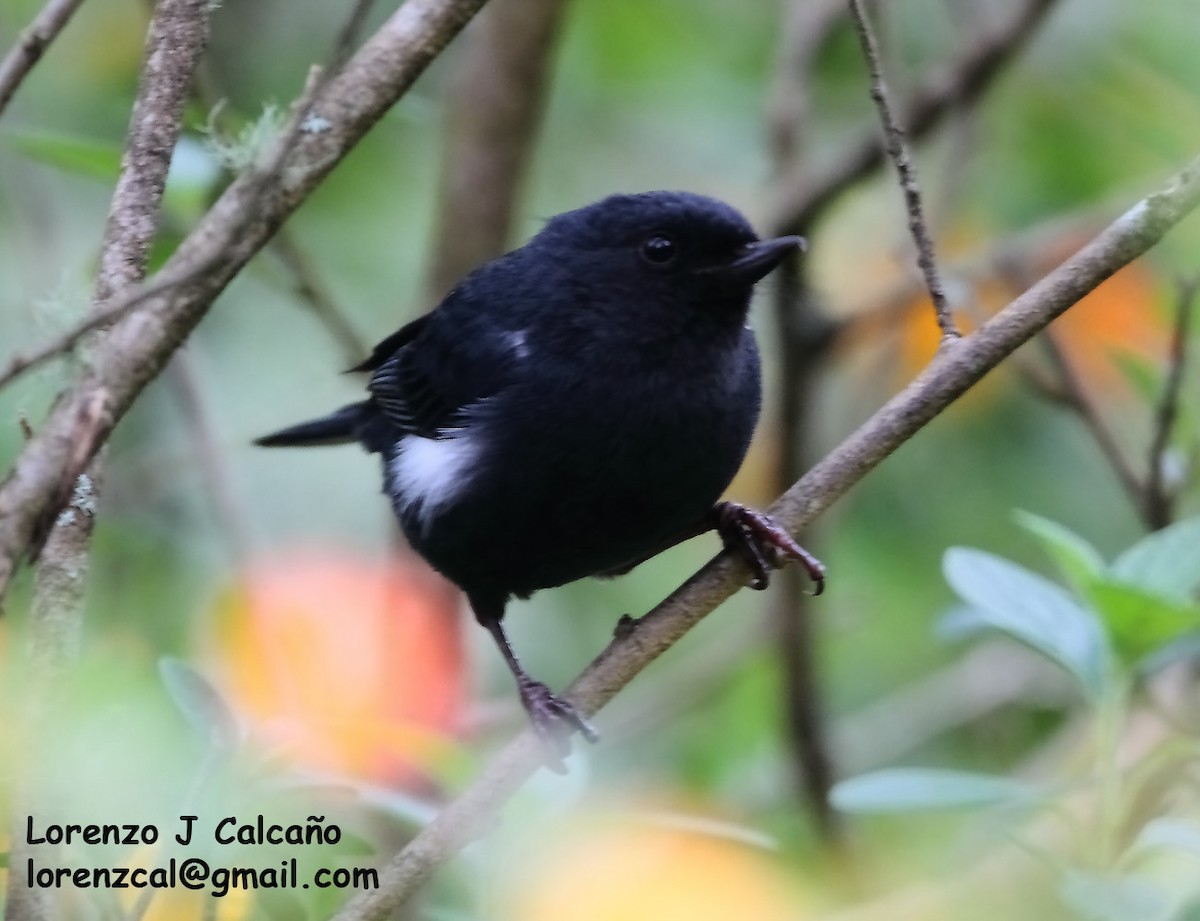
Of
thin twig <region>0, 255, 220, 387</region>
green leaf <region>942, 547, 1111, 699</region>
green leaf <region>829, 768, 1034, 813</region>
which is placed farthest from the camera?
green leaf <region>942, 547, 1111, 699</region>

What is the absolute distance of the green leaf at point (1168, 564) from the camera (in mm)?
1919

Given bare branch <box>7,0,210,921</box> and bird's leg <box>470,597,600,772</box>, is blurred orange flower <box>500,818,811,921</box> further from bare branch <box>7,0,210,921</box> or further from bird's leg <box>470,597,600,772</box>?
bare branch <box>7,0,210,921</box>

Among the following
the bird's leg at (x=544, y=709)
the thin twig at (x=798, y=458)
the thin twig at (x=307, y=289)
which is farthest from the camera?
the thin twig at (x=798, y=458)

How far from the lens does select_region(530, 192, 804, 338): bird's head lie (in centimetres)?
266

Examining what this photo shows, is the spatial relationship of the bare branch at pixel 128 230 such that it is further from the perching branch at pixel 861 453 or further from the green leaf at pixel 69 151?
the green leaf at pixel 69 151

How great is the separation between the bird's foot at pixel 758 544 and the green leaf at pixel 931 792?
1.94 ft

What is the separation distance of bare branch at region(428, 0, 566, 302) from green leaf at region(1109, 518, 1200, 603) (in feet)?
6.67

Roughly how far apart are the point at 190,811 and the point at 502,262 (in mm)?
1515

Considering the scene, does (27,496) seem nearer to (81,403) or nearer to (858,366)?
(81,403)

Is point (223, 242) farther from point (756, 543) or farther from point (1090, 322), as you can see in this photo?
point (1090, 322)

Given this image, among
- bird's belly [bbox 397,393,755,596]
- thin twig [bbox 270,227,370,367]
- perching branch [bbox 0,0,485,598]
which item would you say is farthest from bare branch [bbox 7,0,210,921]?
thin twig [bbox 270,227,370,367]

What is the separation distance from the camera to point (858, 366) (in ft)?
18.8

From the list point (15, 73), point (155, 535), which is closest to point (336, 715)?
point (155, 535)

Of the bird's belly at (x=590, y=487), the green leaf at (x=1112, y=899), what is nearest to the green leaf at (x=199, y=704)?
the bird's belly at (x=590, y=487)
